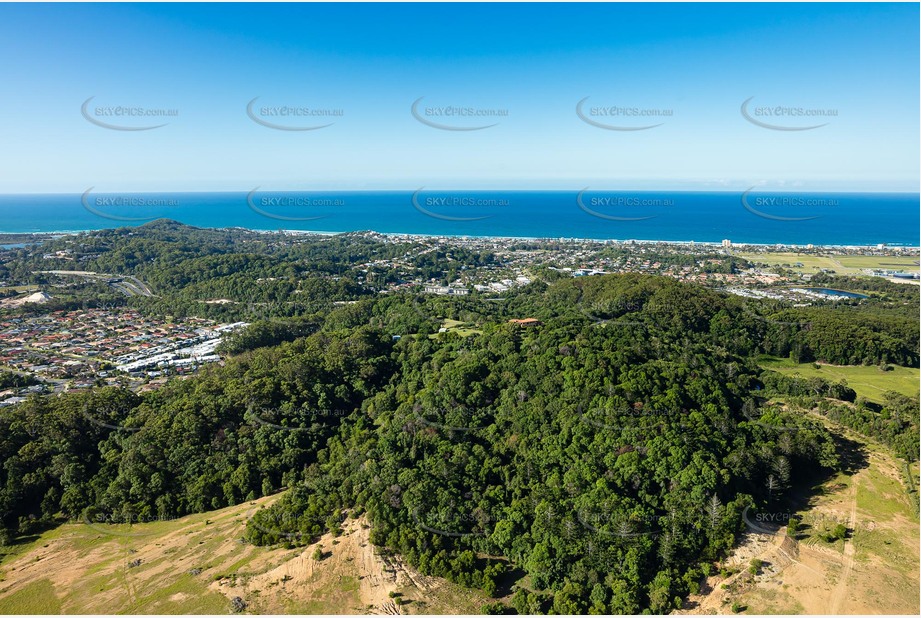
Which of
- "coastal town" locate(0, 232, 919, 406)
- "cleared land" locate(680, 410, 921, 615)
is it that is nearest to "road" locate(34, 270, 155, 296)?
"coastal town" locate(0, 232, 919, 406)

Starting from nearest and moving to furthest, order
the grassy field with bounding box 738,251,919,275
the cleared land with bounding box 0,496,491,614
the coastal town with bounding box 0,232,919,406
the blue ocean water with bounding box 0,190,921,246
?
the cleared land with bounding box 0,496,491,614 < the coastal town with bounding box 0,232,919,406 < the grassy field with bounding box 738,251,919,275 < the blue ocean water with bounding box 0,190,921,246

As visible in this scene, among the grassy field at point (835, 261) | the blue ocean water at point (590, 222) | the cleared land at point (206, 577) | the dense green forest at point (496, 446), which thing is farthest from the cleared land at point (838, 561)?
the blue ocean water at point (590, 222)

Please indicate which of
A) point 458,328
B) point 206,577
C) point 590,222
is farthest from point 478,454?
point 590,222

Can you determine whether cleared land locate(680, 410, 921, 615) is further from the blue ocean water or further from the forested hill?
the blue ocean water

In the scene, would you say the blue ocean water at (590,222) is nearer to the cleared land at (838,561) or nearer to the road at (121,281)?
the road at (121,281)

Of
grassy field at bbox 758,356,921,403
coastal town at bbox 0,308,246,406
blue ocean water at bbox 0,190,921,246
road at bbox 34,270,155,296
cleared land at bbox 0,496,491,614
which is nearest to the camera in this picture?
cleared land at bbox 0,496,491,614

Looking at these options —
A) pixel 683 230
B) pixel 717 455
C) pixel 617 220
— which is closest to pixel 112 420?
pixel 717 455
